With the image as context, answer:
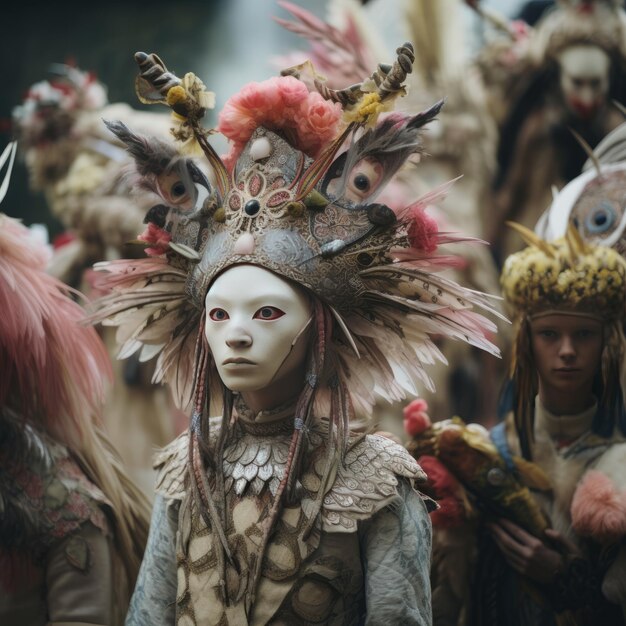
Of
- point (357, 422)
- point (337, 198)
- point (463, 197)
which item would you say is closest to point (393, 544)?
point (357, 422)

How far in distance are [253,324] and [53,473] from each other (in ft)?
2.34

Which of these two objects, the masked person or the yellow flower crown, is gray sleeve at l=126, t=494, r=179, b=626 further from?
the yellow flower crown

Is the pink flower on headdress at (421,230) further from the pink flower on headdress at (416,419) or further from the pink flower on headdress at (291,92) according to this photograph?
the pink flower on headdress at (416,419)

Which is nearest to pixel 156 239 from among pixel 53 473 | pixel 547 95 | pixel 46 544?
pixel 53 473

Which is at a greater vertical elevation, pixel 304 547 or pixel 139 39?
pixel 139 39

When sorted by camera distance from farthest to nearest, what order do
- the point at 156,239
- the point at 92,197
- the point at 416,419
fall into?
1. the point at 92,197
2. the point at 416,419
3. the point at 156,239

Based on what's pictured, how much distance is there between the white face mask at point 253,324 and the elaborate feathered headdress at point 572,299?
0.89 meters

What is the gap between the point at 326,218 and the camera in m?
2.04

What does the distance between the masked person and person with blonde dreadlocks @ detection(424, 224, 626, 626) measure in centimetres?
61

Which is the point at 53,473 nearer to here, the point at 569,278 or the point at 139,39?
the point at 569,278

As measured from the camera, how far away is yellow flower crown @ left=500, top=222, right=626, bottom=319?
2645mm

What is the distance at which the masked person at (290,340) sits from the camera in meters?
1.95

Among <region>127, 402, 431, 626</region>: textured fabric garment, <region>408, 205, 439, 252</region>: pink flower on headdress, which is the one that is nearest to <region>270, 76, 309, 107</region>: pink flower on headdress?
<region>408, 205, 439, 252</region>: pink flower on headdress

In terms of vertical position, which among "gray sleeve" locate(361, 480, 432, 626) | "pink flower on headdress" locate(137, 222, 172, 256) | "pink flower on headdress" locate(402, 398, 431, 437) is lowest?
"gray sleeve" locate(361, 480, 432, 626)
